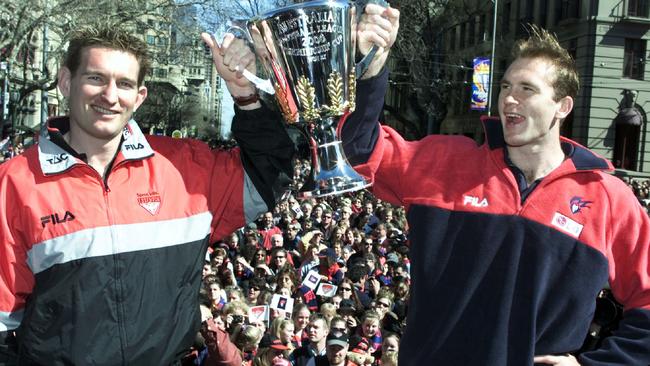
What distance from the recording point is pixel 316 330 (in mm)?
6441

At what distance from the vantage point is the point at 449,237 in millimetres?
2748

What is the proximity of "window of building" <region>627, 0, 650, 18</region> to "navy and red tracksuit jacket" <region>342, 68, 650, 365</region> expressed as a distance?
26.6 m

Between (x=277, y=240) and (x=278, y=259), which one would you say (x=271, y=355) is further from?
(x=277, y=240)

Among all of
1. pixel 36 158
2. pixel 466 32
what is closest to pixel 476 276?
pixel 36 158

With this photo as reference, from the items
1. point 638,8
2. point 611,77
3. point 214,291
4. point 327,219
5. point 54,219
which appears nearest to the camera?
point 54,219

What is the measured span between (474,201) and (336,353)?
3468mm

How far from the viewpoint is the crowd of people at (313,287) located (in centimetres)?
647

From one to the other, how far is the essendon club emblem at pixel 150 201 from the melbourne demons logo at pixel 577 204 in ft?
4.96

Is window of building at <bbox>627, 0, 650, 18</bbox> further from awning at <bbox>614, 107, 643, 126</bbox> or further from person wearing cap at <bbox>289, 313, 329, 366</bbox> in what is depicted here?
person wearing cap at <bbox>289, 313, 329, 366</bbox>

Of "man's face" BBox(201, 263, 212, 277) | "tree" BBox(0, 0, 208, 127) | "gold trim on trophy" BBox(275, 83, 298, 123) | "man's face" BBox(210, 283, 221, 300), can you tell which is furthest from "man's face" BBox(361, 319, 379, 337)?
"tree" BBox(0, 0, 208, 127)

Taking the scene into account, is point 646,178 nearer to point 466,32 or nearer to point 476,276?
point 466,32

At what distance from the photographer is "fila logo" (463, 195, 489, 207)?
275 centimetres

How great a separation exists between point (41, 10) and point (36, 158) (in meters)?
17.9

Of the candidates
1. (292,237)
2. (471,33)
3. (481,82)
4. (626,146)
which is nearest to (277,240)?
(292,237)
